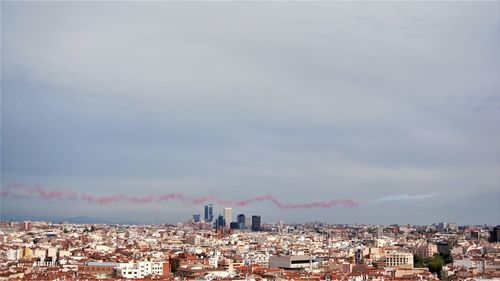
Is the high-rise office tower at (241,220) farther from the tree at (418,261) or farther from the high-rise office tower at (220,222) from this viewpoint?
the tree at (418,261)

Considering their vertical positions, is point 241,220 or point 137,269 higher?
point 241,220

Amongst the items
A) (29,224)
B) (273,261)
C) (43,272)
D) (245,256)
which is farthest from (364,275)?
(29,224)

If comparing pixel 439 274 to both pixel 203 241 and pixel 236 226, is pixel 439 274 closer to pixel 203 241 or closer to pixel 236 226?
Answer: pixel 203 241

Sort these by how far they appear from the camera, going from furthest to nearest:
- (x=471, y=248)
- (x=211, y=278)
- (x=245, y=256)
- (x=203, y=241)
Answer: (x=203, y=241) < (x=471, y=248) < (x=245, y=256) < (x=211, y=278)

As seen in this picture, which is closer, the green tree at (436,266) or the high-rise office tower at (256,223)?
the green tree at (436,266)

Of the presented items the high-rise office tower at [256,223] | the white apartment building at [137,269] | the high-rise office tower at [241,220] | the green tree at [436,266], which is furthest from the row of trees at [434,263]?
the high-rise office tower at [241,220]

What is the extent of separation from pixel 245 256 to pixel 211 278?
55.6ft

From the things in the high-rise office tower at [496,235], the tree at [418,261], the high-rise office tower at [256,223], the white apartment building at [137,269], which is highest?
the high-rise office tower at [256,223]

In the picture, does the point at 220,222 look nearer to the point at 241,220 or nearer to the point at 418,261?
the point at 241,220

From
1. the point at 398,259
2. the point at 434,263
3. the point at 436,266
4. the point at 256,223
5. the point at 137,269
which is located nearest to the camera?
the point at 137,269

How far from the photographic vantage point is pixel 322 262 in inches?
1617

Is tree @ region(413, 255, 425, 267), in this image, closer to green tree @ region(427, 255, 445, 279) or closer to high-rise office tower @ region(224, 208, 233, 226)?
green tree @ region(427, 255, 445, 279)

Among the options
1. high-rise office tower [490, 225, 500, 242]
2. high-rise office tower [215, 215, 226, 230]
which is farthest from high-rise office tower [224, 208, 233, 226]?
high-rise office tower [490, 225, 500, 242]

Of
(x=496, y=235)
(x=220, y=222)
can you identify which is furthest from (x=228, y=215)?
(x=496, y=235)
